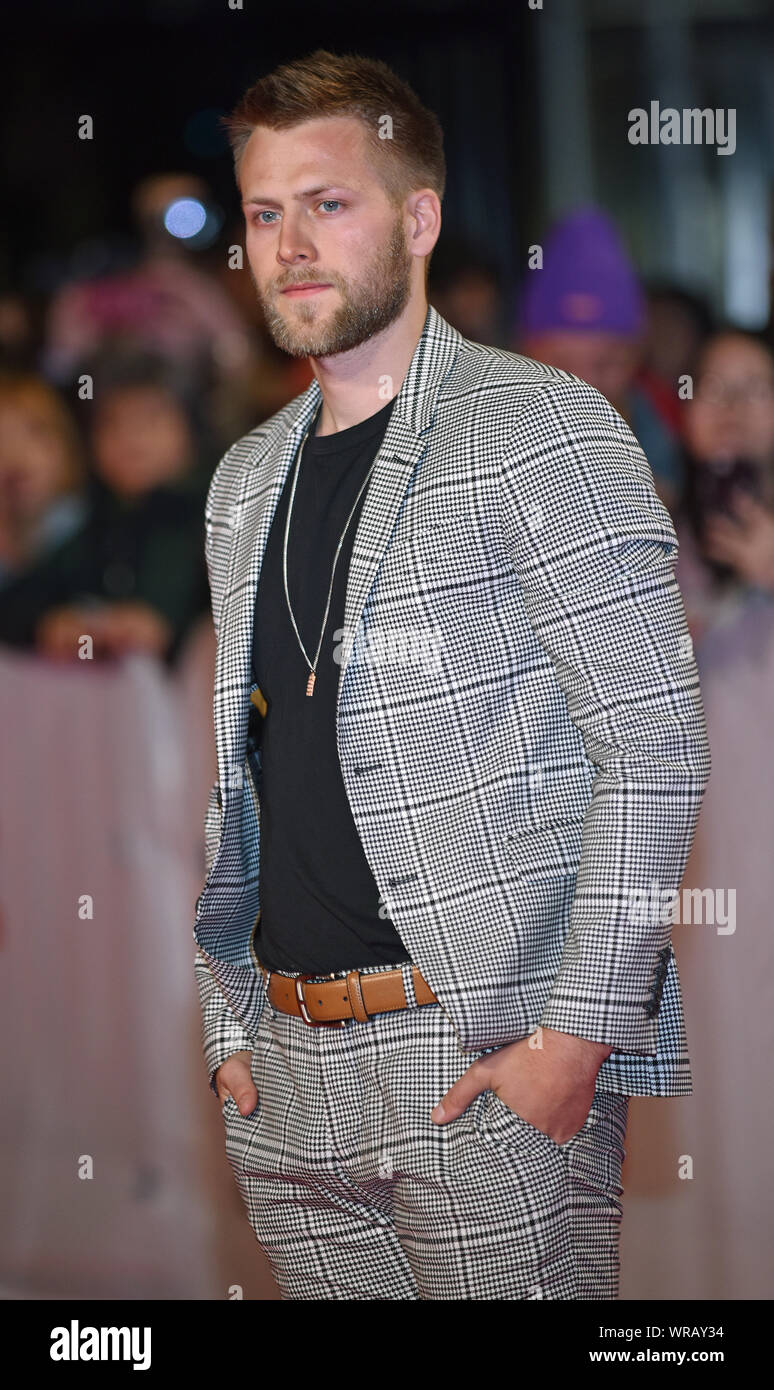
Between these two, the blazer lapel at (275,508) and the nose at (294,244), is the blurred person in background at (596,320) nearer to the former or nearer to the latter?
the blazer lapel at (275,508)

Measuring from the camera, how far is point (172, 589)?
304 centimetres

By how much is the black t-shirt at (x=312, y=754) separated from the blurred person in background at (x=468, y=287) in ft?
3.80

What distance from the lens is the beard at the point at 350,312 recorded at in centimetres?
163

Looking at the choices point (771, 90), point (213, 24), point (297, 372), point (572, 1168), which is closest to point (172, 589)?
point (297, 372)

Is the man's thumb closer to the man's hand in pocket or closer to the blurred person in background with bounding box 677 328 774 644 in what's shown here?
the man's hand in pocket

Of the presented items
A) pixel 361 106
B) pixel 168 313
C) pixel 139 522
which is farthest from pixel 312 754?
pixel 168 313

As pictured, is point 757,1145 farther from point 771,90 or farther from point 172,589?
point 771,90

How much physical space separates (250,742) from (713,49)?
5.76ft

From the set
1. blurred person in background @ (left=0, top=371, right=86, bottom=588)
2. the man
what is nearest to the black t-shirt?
the man

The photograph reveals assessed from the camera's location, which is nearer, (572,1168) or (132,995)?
(572,1168)

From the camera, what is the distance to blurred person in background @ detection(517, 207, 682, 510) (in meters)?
2.75

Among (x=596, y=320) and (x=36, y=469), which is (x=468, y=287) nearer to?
(x=596, y=320)

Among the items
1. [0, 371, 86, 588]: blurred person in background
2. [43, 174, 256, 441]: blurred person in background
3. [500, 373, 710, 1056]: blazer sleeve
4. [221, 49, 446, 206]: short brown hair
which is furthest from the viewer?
[0, 371, 86, 588]: blurred person in background

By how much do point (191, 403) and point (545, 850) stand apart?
70.8 inches
